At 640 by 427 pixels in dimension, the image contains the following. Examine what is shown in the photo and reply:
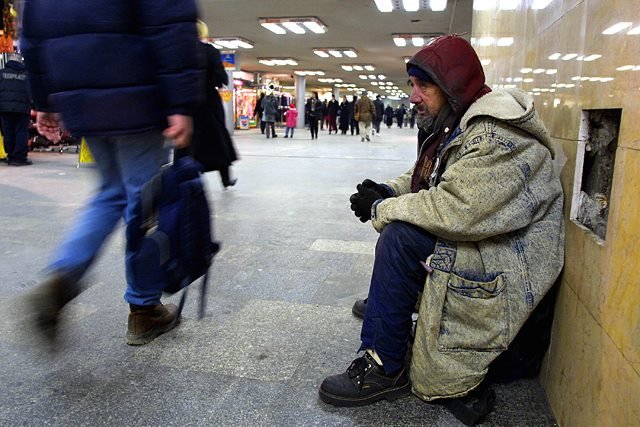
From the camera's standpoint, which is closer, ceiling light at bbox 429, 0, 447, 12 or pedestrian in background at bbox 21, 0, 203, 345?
pedestrian in background at bbox 21, 0, 203, 345

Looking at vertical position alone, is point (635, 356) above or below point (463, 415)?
above

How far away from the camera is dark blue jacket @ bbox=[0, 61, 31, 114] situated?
797 centimetres

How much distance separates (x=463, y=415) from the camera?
1.69 meters

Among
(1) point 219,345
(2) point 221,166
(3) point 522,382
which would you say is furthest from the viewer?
(2) point 221,166

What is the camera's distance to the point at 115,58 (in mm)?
1723

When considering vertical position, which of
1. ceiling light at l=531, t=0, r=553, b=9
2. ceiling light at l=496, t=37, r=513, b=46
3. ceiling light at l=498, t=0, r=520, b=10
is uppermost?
ceiling light at l=498, t=0, r=520, b=10

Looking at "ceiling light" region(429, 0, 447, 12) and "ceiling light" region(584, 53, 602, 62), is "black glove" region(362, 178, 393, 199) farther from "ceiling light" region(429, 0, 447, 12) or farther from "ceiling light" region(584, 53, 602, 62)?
"ceiling light" region(429, 0, 447, 12)

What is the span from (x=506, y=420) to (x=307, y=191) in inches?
183

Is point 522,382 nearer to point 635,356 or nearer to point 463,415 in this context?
point 463,415

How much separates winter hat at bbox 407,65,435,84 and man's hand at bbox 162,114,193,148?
83 centimetres

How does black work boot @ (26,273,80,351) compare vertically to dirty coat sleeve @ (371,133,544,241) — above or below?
below

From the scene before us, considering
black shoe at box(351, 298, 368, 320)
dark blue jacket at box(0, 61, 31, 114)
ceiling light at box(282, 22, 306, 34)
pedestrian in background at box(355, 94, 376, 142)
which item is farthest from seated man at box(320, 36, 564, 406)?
pedestrian in background at box(355, 94, 376, 142)

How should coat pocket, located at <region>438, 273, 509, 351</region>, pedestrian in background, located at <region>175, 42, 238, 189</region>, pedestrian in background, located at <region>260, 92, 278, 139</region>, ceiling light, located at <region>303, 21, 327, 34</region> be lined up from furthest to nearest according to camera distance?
pedestrian in background, located at <region>260, 92, 278, 139</region>
ceiling light, located at <region>303, 21, 327, 34</region>
pedestrian in background, located at <region>175, 42, 238, 189</region>
coat pocket, located at <region>438, 273, 509, 351</region>

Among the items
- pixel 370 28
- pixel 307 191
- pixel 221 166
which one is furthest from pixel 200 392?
pixel 370 28
